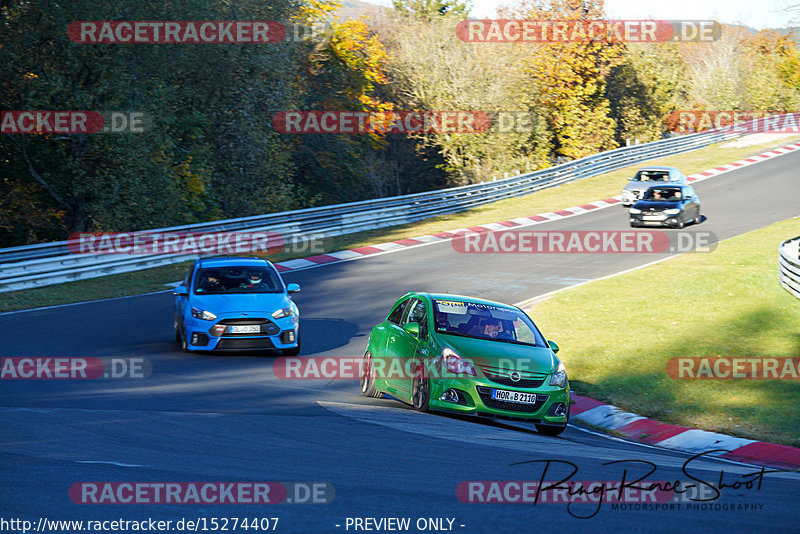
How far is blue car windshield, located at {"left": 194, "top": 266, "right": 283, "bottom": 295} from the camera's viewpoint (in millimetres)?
14633

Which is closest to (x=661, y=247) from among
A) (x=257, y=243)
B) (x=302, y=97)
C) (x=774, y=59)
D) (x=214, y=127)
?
(x=257, y=243)

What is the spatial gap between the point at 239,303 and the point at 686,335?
780cm

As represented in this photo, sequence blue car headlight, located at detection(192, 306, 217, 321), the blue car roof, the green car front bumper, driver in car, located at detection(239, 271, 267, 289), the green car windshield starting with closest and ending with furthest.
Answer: the green car front bumper → the green car windshield → blue car headlight, located at detection(192, 306, 217, 321) → driver in car, located at detection(239, 271, 267, 289) → the blue car roof

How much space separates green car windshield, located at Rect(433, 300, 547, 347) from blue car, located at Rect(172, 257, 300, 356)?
12.0 ft

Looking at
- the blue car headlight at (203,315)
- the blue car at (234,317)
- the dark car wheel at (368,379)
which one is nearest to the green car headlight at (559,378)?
the dark car wheel at (368,379)

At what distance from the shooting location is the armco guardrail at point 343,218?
21594 millimetres

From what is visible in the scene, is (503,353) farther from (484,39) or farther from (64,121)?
(484,39)

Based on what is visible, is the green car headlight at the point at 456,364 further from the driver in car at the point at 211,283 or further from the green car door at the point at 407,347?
the driver in car at the point at 211,283

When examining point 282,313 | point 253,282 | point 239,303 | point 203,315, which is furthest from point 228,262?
point 282,313

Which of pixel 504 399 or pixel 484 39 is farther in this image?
pixel 484 39

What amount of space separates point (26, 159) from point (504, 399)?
21.7 metres

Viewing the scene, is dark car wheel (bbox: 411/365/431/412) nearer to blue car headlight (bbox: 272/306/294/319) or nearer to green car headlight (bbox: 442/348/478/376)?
green car headlight (bbox: 442/348/478/376)

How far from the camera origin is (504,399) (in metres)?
9.90

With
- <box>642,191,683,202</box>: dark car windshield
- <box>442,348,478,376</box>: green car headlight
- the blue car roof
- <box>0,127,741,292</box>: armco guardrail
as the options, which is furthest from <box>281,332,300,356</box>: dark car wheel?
<box>642,191,683,202</box>: dark car windshield
